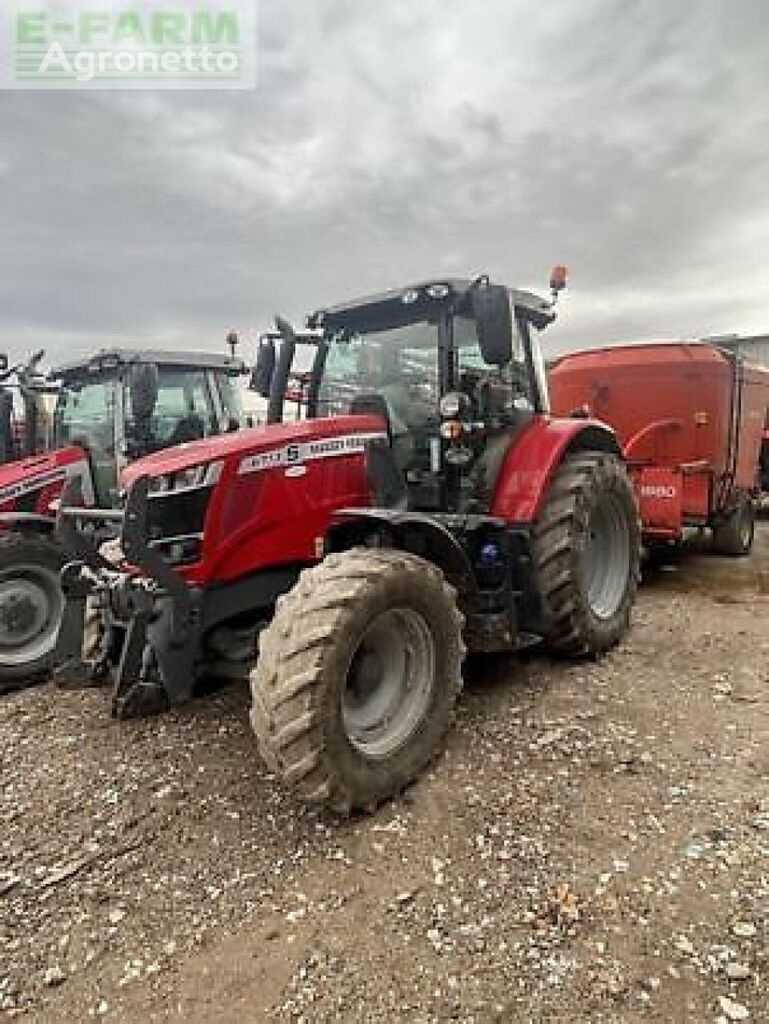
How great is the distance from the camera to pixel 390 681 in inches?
119

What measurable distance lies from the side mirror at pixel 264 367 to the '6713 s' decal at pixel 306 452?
37.6 inches

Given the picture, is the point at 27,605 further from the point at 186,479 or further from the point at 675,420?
the point at 675,420

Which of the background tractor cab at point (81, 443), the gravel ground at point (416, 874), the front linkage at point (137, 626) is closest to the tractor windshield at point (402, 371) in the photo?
the front linkage at point (137, 626)

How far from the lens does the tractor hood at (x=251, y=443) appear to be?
3.08 metres

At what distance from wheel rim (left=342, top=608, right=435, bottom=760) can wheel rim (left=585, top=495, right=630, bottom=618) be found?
72.2 inches

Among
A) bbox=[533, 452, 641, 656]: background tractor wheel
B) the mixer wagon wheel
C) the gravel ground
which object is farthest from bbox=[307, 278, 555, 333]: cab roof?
the mixer wagon wheel

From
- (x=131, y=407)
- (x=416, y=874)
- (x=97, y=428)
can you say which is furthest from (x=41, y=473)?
(x=416, y=874)

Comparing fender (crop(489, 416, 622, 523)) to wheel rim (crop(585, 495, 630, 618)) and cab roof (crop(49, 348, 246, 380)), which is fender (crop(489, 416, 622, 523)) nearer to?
wheel rim (crop(585, 495, 630, 618))

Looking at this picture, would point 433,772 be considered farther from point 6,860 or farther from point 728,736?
point 6,860

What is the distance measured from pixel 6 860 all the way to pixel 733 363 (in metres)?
7.02

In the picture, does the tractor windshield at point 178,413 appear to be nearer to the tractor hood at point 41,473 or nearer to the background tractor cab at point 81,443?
the background tractor cab at point 81,443

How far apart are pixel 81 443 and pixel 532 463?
3894 millimetres

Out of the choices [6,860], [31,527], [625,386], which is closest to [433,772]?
[6,860]

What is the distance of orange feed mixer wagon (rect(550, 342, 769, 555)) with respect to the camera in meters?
6.37
